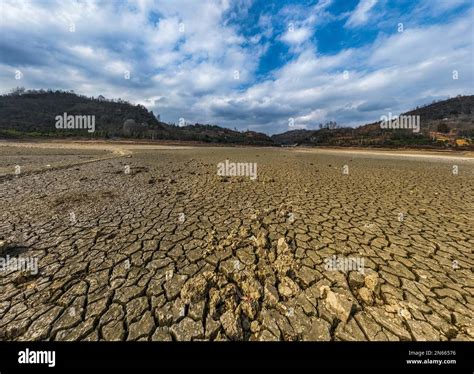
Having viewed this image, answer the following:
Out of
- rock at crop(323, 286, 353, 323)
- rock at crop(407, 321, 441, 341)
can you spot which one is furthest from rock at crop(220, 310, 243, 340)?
rock at crop(407, 321, 441, 341)

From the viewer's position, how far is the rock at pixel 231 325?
84.5 inches

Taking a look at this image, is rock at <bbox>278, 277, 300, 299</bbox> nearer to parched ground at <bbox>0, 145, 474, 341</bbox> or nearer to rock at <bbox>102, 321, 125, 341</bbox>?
parched ground at <bbox>0, 145, 474, 341</bbox>

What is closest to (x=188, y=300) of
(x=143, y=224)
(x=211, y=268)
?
(x=211, y=268)

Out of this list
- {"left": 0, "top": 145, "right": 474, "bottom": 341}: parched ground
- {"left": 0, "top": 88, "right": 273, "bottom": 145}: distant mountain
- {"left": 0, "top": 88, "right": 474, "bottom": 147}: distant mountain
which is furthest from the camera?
{"left": 0, "top": 88, "right": 273, "bottom": 145}: distant mountain

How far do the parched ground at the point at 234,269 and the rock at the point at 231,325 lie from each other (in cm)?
1

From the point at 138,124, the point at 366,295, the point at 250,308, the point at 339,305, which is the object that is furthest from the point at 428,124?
the point at 138,124

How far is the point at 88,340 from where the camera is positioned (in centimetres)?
210

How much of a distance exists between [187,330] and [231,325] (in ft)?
1.69

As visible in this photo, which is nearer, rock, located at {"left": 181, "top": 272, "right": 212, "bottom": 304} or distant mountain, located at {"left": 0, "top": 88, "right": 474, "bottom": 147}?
rock, located at {"left": 181, "top": 272, "right": 212, "bottom": 304}

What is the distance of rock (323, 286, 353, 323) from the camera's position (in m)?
2.34

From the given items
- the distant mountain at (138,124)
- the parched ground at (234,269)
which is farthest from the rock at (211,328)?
the distant mountain at (138,124)

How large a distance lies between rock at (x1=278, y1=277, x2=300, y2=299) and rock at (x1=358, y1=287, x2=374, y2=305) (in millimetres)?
864

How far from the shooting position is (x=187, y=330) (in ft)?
7.15
